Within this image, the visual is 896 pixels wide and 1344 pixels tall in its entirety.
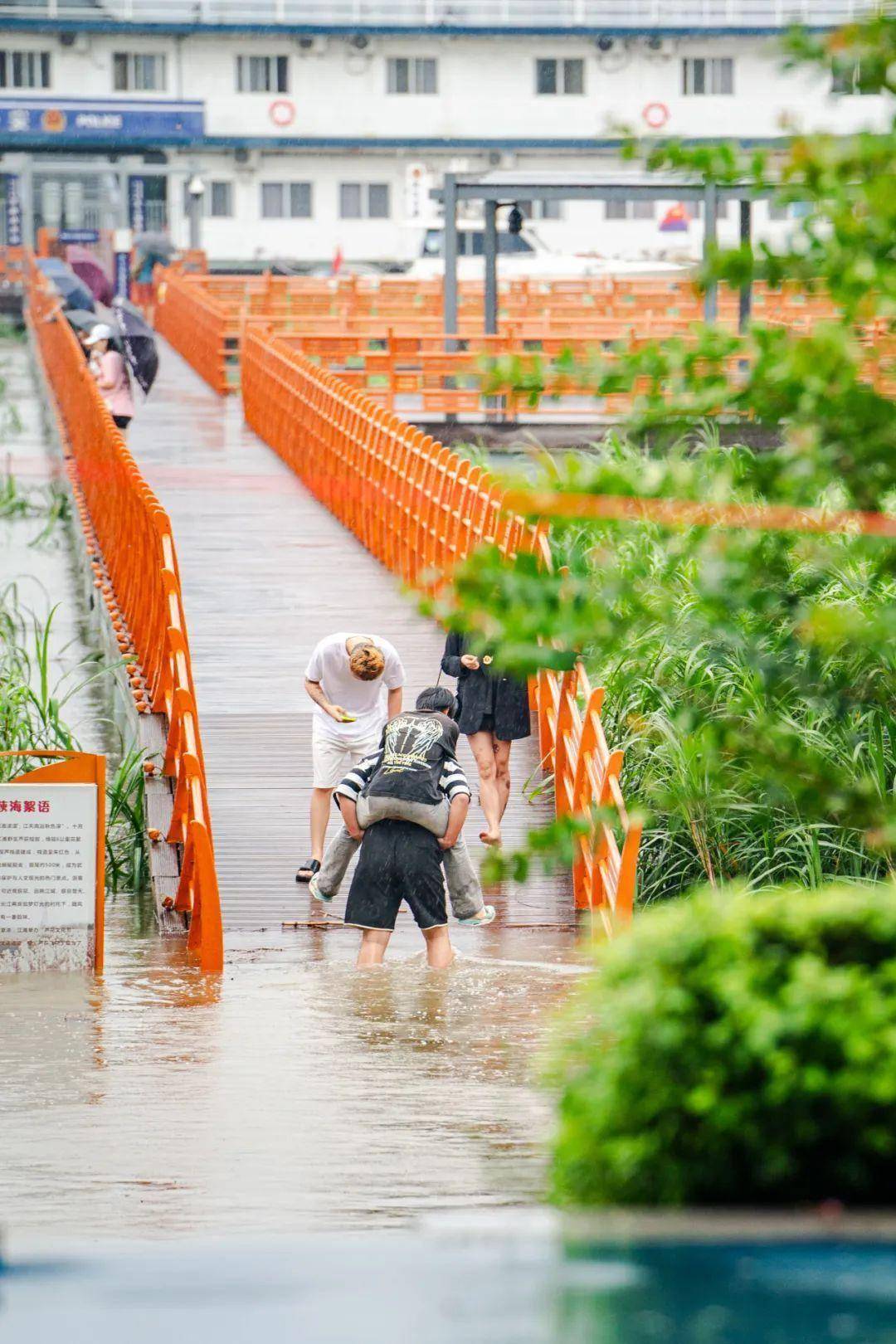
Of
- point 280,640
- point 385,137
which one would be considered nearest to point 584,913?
point 280,640

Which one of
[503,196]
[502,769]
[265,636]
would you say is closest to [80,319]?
[503,196]

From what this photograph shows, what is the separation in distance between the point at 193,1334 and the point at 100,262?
4936 cm

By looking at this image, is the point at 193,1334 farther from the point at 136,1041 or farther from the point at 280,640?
the point at 280,640

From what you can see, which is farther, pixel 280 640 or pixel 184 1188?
pixel 280 640

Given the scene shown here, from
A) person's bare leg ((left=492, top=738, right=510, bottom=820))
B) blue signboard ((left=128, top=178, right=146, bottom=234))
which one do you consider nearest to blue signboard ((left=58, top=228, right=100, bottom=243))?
blue signboard ((left=128, top=178, right=146, bottom=234))

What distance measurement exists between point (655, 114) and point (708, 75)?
1915 mm

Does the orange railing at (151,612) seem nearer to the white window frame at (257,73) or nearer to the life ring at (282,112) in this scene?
the life ring at (282,112)

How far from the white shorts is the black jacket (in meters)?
0.66

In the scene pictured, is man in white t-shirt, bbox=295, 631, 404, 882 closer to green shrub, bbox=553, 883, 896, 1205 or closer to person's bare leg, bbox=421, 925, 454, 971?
person's bare leg, bbox=421, 925, 454, 971

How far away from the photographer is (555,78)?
2640 inches

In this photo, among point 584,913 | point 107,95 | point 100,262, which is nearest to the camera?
point 584,913

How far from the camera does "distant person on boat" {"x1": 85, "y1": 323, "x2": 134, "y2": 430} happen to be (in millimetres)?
22141

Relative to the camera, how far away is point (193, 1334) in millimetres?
3396

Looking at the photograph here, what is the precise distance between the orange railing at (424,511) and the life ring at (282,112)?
3684 centimetres
